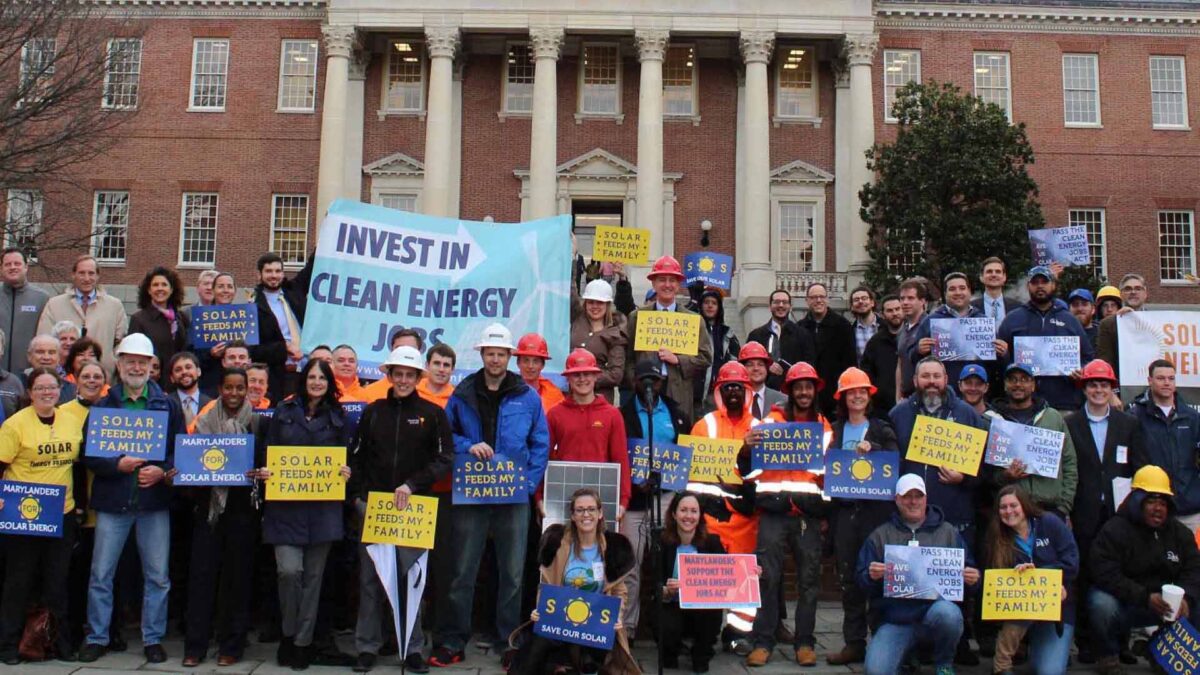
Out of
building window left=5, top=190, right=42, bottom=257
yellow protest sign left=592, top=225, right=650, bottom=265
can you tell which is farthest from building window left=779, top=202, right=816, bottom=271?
building window left=5, top=190, right=42, bottom=257

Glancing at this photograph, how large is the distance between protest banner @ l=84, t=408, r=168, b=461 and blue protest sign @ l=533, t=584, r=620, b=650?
3.41 metres

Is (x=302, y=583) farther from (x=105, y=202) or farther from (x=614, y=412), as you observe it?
(x=105, y=202)

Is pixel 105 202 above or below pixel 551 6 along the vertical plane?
below

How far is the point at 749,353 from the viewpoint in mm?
9891

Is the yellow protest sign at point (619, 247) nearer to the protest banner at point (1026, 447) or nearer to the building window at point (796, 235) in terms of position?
the protest banner at point (1026, 447)

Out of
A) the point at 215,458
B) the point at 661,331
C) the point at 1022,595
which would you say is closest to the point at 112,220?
the point at 215,458

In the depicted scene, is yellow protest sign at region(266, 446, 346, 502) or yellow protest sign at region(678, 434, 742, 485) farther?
yellow protest sign at region(678, 434, 742, 485)

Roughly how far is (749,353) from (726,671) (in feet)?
9.82

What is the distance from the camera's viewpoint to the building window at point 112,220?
34.8 m

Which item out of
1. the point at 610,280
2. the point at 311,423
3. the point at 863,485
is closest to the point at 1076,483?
the point at 863,485

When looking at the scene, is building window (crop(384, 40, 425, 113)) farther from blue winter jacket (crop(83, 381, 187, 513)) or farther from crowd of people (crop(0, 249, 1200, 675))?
blue winter jacket (crop(83, 381, 187, 513))

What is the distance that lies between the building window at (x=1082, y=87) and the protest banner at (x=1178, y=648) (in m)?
31.5

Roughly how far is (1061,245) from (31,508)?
1259cm

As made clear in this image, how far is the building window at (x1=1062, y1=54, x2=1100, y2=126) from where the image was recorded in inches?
1407
